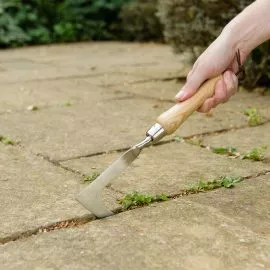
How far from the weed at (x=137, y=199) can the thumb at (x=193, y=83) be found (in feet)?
0.99

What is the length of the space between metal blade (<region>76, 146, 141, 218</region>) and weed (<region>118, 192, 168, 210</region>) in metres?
0.11

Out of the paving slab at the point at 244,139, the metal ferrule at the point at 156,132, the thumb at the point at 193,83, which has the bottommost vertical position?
the paving slab at the point at 244,139

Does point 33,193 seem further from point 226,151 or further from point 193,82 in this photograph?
point 226,151

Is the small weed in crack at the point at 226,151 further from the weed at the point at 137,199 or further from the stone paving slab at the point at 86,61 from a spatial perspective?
the stone paving slab at the point at 86,61

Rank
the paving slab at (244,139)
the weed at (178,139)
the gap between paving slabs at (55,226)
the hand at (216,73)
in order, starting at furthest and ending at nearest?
the weed at (178,139), the paving slab at (244,139), the hand at (216,73), the gap between paving slabs at (55,226)

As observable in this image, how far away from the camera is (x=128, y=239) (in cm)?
149

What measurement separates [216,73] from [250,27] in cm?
18

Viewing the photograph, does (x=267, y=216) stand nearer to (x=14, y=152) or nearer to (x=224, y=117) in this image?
(x=14, y=152)

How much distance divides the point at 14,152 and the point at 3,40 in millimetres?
4935

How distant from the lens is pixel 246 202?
1.78 meters

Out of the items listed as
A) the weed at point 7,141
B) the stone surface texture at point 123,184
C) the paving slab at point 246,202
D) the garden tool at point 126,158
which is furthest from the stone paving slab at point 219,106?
the garden tool at point 126,158

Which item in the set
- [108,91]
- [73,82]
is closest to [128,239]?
[108,91]

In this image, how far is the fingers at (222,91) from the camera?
1.74 metres

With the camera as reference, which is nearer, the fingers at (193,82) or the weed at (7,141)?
the fingers at (193,82)
